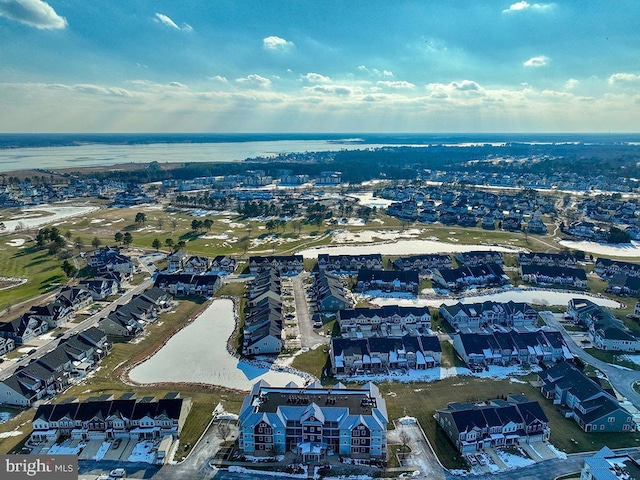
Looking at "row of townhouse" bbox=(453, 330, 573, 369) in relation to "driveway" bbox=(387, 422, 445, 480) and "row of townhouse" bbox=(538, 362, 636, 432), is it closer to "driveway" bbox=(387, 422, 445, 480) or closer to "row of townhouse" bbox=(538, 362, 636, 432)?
"row of townhouse" bbox=(538, 362, 636, 432)

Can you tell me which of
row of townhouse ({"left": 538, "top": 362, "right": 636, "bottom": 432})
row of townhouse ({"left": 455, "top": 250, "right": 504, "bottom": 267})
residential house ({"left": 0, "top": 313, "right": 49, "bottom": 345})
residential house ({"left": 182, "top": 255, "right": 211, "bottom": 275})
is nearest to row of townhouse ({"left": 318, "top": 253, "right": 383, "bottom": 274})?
row of townhouse ({"left": 455, "top": 250, "right": 504, "bottom": 267})

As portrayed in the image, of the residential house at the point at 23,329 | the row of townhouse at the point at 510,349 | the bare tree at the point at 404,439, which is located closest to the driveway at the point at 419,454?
the bare tree at the point at 404,439

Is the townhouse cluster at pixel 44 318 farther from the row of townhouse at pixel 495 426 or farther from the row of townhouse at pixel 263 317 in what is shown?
Result: the row of townhouse at pixel 495 426

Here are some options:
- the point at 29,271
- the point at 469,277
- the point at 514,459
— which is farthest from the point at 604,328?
the point at 29,271

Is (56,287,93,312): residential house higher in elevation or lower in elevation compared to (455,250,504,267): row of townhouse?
higher

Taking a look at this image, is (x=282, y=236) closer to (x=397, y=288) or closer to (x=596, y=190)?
(x=397, y=288)
